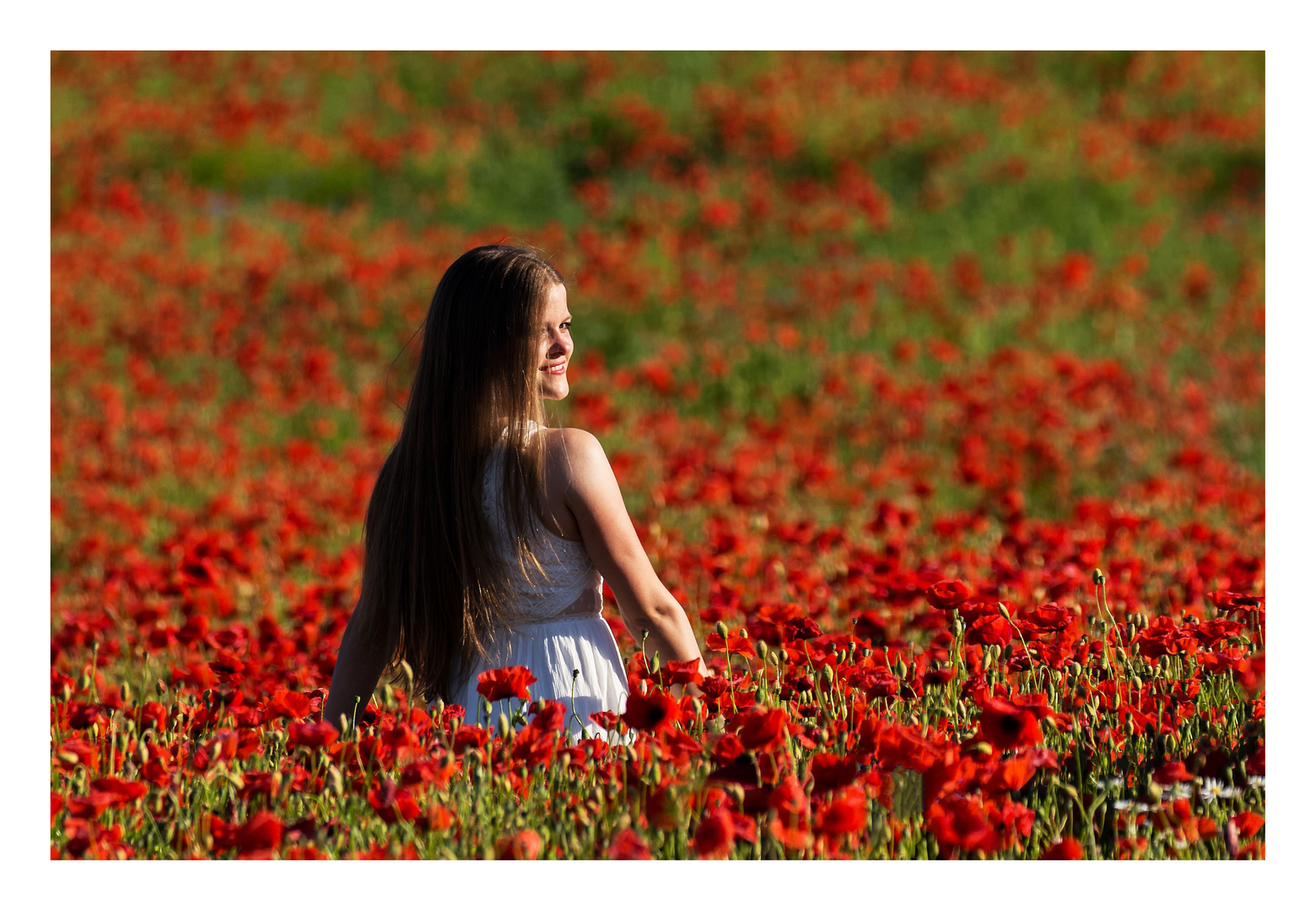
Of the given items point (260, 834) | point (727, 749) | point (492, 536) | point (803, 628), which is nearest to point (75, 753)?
point (260, 834)

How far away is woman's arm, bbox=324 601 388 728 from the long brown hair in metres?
0.02

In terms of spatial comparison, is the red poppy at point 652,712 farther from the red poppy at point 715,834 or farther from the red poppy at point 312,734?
the red poppy at point 312,734

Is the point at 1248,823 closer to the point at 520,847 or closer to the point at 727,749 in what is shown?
the point at 727,749

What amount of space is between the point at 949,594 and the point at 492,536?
2.95 feet

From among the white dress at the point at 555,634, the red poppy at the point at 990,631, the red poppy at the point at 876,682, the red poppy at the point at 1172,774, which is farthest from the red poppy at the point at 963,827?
the white dress at the point at 555,634

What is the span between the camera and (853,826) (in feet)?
5.35

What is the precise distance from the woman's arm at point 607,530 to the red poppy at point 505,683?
328mm

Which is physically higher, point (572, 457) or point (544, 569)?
point (572, 457)

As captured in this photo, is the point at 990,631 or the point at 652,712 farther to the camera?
the point at 990,631

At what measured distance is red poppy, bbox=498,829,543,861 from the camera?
5.53 feet

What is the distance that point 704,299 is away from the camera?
866 centimetres

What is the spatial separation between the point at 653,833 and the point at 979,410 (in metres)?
4.87

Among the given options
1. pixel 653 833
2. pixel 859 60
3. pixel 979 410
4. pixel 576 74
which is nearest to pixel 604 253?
pixel 979 410

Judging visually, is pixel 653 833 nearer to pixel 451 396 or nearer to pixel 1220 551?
pixel 451 396
